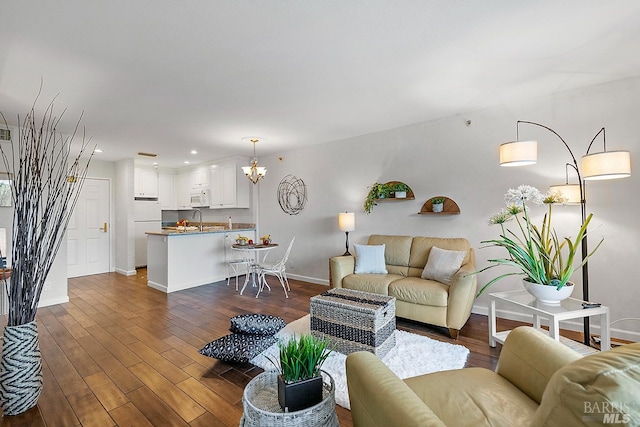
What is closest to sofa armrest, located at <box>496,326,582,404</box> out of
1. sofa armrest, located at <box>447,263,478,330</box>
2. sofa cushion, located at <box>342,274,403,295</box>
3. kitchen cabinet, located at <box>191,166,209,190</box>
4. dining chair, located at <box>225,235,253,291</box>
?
sofa armrest, located at <box>447,263,478,330</box>

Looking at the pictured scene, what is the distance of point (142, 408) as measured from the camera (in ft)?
6.03

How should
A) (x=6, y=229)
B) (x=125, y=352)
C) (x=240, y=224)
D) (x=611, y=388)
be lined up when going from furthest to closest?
(x=240, y=224) < (x=6, y=229) < (x=125, y=352) < (x=611, y=388)

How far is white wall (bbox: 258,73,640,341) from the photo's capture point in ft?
9.12

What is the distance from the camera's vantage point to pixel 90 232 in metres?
5.97

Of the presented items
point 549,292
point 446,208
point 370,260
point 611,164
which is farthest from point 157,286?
point 611,164

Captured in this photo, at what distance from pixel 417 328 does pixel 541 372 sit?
79.7 inches

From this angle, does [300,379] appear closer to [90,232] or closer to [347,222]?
[347,222]

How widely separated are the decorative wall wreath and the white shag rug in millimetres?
3061

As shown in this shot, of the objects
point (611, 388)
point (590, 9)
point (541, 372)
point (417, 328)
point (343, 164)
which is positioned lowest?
point (417, 328)

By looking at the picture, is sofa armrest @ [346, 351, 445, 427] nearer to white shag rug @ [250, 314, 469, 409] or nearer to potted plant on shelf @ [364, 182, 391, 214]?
white shag rug @ [250, 314, 469, 409]

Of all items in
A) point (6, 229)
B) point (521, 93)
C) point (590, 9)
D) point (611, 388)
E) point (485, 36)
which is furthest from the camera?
point (6, 229)

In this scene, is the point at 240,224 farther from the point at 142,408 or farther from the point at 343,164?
the point at 142,408

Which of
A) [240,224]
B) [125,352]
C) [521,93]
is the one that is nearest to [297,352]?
[125,352]

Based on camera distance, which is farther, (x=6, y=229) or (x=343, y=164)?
(x=343, y=164)
